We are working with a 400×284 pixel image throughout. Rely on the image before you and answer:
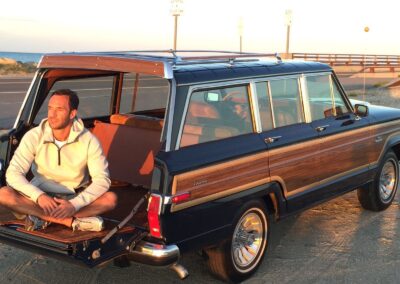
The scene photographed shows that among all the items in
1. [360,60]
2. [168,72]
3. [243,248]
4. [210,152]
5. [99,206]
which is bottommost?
[243,248]

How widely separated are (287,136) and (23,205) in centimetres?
229

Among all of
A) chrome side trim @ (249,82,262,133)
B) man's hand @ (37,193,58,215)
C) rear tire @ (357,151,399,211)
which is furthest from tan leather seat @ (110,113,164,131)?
rear tire @ (357,151,399,211)

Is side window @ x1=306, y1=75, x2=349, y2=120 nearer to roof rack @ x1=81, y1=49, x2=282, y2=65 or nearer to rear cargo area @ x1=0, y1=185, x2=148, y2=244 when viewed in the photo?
roof rack @ x1=81, y1=49, x2=282, y2=65

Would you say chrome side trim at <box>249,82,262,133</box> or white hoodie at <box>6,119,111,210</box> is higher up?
chrome side trim at <box>249,82,262,133</box>

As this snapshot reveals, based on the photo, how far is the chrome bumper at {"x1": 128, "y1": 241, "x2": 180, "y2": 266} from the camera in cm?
378

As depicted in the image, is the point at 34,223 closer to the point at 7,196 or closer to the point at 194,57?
the point at 7,196

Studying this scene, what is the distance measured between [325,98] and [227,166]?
1948mm

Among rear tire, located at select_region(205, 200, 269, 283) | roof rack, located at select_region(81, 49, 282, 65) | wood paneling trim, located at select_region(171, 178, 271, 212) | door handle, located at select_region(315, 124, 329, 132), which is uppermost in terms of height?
roof rack, located at select_region(81, 49, 282, 65)

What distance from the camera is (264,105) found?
15.9 ft

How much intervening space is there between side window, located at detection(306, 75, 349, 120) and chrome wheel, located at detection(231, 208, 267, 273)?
130 cm

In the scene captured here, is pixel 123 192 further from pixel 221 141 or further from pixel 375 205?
pixel 375 205

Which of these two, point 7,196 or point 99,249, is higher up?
point 7,196

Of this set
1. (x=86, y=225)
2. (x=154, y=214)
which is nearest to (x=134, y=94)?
(x=86, y=225)

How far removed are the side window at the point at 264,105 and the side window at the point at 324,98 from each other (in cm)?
72
